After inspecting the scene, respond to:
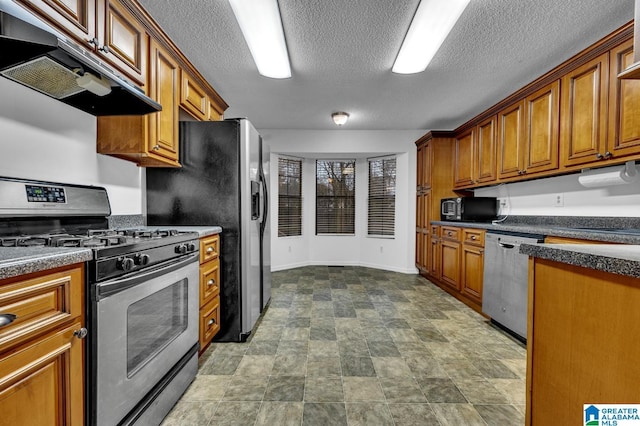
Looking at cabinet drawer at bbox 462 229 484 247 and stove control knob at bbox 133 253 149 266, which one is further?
cabinet drawer at bbox 462 229 484 247

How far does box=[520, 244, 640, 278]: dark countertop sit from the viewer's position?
2.17 ft

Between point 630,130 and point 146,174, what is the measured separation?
3552 mm

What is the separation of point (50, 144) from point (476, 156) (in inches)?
161

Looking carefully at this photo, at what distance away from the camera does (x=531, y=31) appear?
2.12 m

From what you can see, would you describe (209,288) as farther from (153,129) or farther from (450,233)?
(450,233)

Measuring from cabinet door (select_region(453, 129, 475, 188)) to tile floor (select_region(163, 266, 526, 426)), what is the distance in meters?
1.73

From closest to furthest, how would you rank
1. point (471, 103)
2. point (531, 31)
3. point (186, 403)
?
point (186, 403) → point (531, 31) → point (471, 103)

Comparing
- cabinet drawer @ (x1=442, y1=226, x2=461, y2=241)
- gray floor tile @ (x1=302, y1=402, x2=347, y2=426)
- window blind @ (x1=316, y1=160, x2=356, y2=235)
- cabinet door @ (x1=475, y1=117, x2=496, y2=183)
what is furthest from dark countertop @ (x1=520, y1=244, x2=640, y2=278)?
window blind @ (x1=316, y1=160, x2=356, y2=235)

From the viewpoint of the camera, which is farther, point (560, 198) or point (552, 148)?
point (560, 198)

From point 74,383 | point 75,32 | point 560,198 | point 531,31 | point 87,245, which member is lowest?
point 74,383

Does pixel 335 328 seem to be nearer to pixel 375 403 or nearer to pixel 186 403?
pixel 375 403

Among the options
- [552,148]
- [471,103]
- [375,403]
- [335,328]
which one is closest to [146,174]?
[335,328]

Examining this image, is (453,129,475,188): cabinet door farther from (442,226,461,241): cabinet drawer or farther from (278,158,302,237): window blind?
(278,158,302,237): window blind

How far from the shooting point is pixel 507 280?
2477mm
